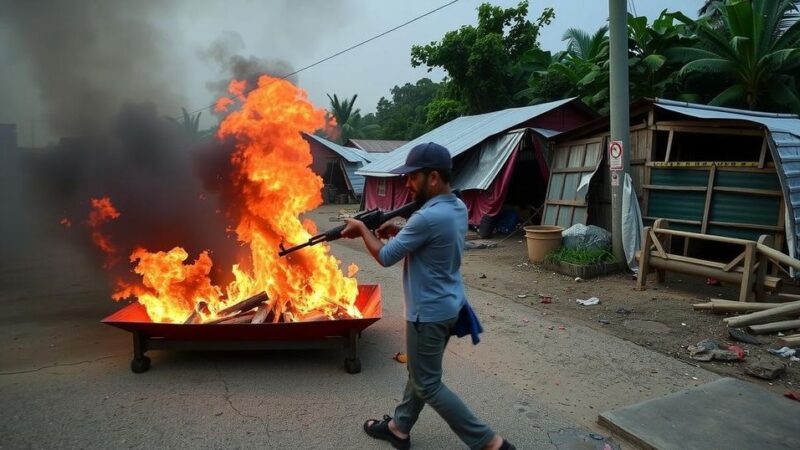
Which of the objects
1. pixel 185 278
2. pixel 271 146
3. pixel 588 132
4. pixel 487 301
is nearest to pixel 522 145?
pixel 588 132

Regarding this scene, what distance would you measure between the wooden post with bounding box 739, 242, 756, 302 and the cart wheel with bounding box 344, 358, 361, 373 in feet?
16.4

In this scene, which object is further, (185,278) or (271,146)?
(271,146)

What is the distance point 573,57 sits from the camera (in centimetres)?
2144

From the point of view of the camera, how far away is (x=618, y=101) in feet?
27.4

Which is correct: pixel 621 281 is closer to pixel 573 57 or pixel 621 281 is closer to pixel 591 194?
pixel 591 194

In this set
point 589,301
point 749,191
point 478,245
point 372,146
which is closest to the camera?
point 589,301

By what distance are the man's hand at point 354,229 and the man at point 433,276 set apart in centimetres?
26

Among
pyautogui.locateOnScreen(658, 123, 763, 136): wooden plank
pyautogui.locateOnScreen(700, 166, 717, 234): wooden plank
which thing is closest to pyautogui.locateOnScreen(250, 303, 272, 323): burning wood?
pyautogui.locateOnScreen(700, 166, 717, 234): wooden plank

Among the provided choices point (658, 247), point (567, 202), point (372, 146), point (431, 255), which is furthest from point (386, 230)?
point (372, 146)

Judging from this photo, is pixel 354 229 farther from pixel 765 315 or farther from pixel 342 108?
pixel 342 108

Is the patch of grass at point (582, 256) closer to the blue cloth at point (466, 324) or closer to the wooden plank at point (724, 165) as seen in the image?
the wooden plank at point (724, 165)

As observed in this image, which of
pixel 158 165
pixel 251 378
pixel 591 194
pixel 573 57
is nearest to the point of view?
pixel 251 378

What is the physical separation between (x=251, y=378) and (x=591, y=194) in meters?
8.72

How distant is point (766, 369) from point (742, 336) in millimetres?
1032
